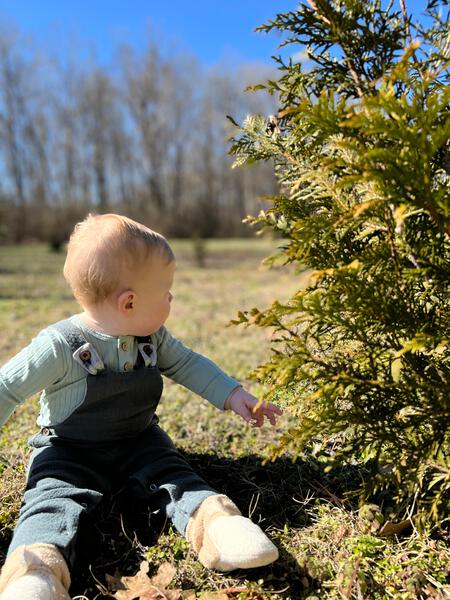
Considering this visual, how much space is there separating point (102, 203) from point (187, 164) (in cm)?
1069

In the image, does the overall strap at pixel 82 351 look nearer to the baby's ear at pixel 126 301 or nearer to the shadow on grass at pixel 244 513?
the baby's ear at pixel 126 301

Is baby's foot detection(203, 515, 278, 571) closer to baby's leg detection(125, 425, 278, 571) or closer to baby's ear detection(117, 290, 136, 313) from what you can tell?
baby's leg detection(125, 425, 278, 571)

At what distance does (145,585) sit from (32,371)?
0.92 m

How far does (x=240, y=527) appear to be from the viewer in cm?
183

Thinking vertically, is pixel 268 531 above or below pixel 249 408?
below

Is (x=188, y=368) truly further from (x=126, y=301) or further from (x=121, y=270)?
(x=121, y=270)

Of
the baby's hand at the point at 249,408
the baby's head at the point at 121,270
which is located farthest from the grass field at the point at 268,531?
the baby's head at the point at 121,270

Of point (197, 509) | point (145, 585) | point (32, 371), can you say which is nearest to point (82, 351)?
point (32, 371)

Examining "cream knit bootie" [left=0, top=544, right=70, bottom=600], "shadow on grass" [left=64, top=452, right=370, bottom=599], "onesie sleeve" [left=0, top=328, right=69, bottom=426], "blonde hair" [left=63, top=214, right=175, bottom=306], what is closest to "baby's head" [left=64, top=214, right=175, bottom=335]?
"blonde hair" [left=63, top=214, right=175, bottom=306]

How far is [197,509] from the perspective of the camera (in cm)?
200

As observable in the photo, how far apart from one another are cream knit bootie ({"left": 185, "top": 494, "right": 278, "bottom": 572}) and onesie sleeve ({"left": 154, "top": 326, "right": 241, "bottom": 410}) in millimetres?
623

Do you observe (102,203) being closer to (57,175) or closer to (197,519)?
(57,175)

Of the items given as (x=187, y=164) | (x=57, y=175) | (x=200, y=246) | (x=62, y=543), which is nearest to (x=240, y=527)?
(x=62, y=543)

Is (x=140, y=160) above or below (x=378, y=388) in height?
above
